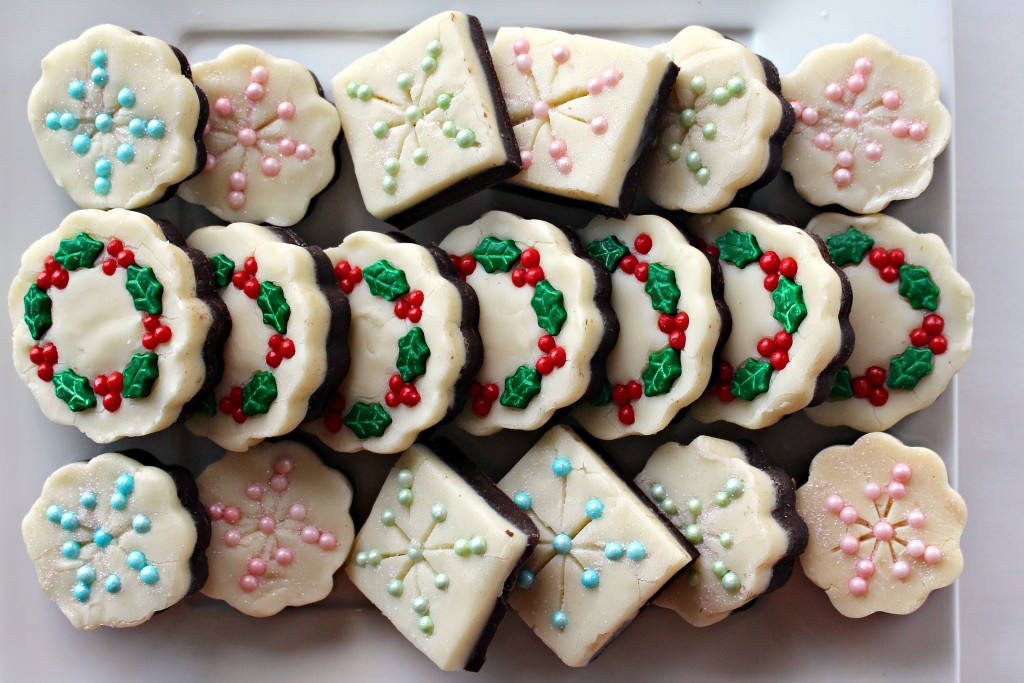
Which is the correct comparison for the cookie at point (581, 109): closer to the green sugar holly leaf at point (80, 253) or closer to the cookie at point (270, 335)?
the cookie at point (270, 335)

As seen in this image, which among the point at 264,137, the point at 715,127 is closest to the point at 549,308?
the point at 715,127

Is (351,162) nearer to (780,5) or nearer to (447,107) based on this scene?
(447,107)

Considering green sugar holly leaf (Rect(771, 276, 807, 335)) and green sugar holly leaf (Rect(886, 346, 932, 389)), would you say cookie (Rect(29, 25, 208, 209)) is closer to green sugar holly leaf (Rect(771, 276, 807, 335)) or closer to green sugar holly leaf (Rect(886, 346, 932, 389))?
green sugar holly leaf (Rect(771, 276, 807, 335))

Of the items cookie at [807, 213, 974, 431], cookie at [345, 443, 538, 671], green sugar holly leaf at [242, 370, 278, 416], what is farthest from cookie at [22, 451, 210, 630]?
cookie at [807, 213, 974, 431]

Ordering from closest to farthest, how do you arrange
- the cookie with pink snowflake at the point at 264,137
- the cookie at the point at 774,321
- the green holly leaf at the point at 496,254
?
the cookie at the point at 774,321, the green holly leaf at the point at 496,254, the cookie with pink snowflake at the point at 264,137

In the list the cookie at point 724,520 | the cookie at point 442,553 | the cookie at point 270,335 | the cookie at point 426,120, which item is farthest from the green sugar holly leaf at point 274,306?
the cookie at point 724,520

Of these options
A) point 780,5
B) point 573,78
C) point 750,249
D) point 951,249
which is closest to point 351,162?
point 573,78

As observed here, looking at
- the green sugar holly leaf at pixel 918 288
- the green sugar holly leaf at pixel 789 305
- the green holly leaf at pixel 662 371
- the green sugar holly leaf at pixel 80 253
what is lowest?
the green holly leaf at pixel 662 371
